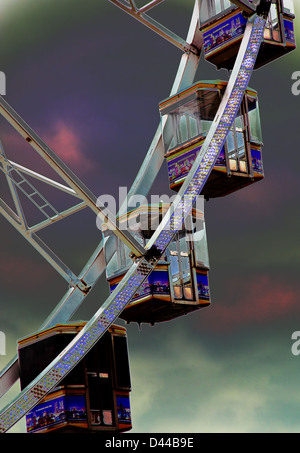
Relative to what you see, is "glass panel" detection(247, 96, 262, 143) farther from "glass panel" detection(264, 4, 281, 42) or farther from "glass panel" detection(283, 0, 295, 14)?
"glass panel" detection(283, 0, 295, 14)

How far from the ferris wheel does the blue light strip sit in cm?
1

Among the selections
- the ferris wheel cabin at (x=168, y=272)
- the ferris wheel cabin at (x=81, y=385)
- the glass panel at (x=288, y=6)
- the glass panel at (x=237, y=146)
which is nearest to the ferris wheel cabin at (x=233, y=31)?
the glass panel at (x=288, y=6)

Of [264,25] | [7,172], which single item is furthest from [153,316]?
[264,25]

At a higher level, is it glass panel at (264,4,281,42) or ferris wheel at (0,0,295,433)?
glass panel at (264,4,281,42)

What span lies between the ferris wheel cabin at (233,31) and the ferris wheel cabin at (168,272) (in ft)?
7.59

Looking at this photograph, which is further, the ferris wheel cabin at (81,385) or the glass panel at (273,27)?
the glass panel at (273,27)

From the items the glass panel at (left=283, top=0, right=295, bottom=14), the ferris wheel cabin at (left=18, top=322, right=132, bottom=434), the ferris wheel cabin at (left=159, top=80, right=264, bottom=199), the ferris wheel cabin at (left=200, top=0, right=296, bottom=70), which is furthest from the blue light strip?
the glass panel at (left=283, top=0, right=295, bottom=14)

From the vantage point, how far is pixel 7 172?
1867cm

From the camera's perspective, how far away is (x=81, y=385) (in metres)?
17.8

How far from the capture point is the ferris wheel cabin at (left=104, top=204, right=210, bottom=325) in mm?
18375

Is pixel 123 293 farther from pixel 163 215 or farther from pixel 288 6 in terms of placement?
pixel 288 6

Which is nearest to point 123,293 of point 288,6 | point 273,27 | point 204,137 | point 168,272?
point 168,272

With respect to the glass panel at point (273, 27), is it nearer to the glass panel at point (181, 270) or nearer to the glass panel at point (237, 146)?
the glass panel at point (237, 146)

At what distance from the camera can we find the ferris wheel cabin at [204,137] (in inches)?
742
